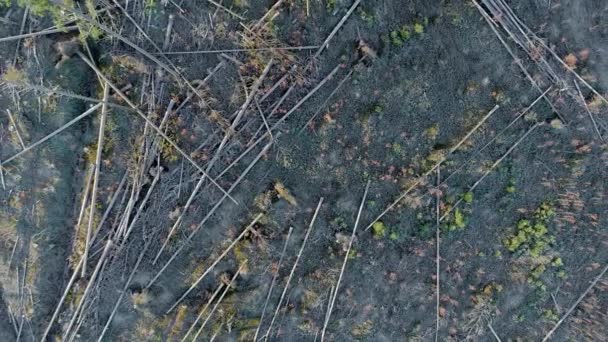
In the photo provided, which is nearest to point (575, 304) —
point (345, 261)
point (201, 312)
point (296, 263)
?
point (345, 261)

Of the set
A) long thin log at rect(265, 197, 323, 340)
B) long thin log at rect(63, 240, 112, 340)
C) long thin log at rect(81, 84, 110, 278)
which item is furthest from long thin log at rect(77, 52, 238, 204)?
long thin log at rect(63, 240, 112, 340)

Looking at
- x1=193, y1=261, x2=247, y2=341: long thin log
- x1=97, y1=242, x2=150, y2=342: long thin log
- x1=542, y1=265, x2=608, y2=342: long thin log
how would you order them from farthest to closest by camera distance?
x1=542, y1=265, x2=608, y2=342: long thin log, x1=193, y1=261, x2=247, y2=341: long thin log, x1=97, y1=242, x2=150, y2=342: long thin log

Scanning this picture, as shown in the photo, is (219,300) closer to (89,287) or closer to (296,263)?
(296,263)

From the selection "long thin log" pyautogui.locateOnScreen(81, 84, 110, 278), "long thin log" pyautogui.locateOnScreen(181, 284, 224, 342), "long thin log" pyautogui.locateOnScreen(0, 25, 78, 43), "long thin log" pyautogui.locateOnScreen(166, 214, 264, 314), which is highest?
"long thin log" pyautogui.locateOnScreen(0, 25, 78, 43)

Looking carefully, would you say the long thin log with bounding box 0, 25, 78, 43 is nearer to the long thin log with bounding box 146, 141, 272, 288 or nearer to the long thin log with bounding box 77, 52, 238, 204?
the long thin log with bounding box 77, 52, 238, 204

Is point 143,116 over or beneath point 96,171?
over

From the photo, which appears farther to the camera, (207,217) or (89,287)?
(207,217)

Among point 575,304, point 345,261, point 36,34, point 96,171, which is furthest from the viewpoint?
point 575,304

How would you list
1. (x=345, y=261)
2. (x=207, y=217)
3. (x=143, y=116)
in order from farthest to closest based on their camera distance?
(x=345, y=261), (x=207, y=217), (x=143, y=116)

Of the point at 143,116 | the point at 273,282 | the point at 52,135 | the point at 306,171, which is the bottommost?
the point at 273,282

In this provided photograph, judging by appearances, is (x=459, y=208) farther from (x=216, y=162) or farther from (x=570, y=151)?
(x=216, y=162)

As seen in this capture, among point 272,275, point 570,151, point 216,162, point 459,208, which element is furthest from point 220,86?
point 570,151
